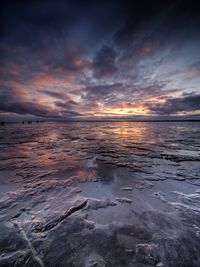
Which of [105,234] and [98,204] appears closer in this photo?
[105,234]

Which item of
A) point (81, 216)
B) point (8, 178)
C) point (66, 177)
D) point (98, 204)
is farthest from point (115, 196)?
point (8, 178)

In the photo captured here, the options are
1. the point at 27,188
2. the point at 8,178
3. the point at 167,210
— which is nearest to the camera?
the point at 167,210

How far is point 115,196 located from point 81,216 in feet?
3.34

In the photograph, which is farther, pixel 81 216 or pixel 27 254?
pixel 81 216

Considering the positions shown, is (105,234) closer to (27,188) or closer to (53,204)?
(53,204)

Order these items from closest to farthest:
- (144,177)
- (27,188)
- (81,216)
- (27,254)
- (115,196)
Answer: (27,254), (81,216), (115,196), (27,188), (144,177)

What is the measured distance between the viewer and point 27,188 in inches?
137

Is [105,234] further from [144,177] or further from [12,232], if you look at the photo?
[144,177]

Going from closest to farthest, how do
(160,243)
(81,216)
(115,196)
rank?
(160,243) < (81,216) < (115,196)

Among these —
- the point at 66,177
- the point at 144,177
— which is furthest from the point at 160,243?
the point at 66,177

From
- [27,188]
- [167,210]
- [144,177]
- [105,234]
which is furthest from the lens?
[144,177]

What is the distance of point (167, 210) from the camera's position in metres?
2.65

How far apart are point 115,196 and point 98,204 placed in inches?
20.8

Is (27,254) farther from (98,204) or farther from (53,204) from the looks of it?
(98,204)
